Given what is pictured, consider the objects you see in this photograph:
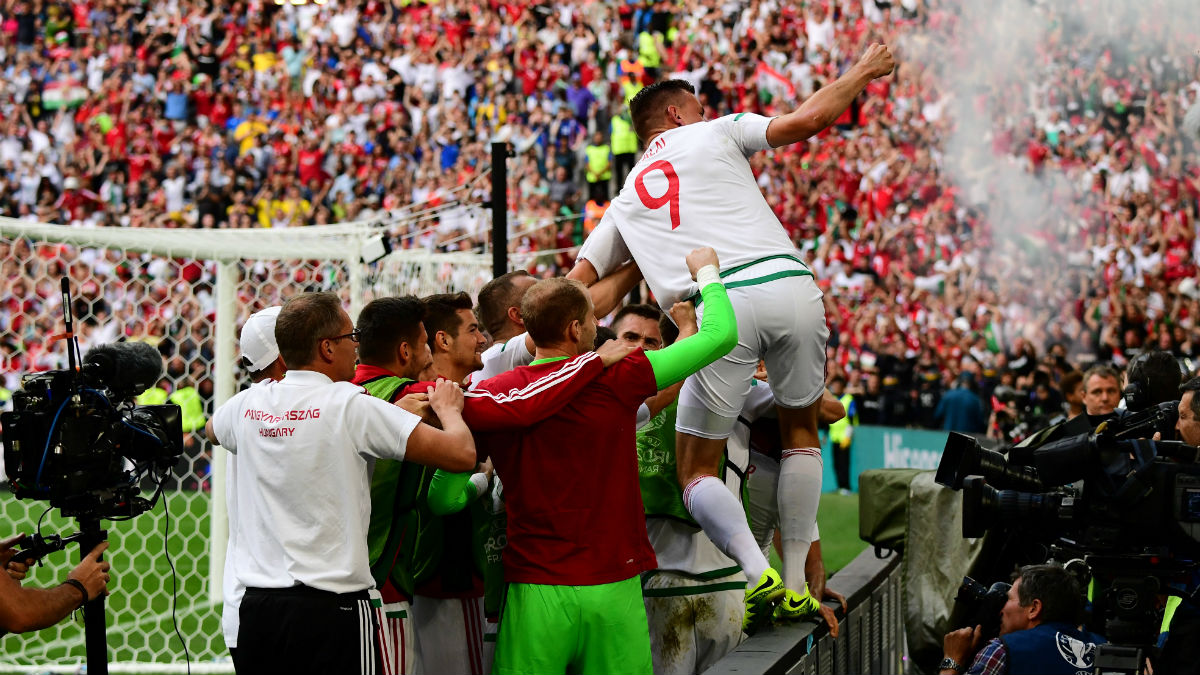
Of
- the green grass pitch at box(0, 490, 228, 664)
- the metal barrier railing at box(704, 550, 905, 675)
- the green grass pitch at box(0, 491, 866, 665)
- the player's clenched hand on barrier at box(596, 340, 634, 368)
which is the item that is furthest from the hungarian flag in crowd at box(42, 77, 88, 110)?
the player's clenched hand on barrier at box(596, 340, 634, 368)

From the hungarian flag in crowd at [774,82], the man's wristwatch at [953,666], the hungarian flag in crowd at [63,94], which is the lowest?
the man's wristwatch at [953,666]

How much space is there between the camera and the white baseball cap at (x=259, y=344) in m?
3.73

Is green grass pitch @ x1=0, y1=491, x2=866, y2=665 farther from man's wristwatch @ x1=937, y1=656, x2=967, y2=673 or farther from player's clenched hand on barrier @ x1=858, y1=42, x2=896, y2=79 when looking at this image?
player's clenched hand on barrier @ x1=858, y1=42, x2=896, y2=79

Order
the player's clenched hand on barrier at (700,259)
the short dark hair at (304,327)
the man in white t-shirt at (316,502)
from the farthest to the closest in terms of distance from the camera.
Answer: the player's clenched hand on barrier at (700,259) < the short dark hair at (304,327) < the man in white t-shirt at (316,502)

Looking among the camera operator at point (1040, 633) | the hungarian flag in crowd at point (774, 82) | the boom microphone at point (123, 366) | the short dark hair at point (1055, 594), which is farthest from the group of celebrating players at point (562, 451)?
the hungarian flag in crowd at point (774, 82)

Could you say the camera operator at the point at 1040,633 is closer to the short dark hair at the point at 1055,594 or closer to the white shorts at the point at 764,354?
the short dark hair at the point at 1055,594

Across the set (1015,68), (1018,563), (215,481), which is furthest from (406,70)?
(1018,563)

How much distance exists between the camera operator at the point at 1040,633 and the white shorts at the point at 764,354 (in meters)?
0.98

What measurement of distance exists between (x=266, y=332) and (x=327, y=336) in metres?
0.70

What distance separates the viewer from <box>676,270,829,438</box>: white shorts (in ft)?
12.1

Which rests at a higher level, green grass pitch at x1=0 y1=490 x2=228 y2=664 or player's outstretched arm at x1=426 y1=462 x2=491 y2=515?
player's outstretched arm at x1=426 y1=462 x2=491 y2=515

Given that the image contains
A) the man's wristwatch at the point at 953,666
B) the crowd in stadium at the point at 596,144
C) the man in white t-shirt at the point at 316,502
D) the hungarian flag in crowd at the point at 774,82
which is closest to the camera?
the man in white t-shirt at the point at 316,502

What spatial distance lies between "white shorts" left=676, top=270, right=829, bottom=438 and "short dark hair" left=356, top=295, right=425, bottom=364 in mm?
821

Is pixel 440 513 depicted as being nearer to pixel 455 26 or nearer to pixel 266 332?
pixel 266 332
